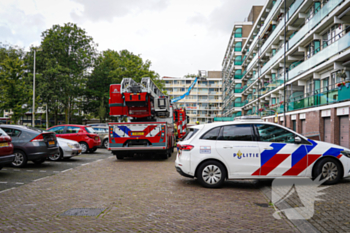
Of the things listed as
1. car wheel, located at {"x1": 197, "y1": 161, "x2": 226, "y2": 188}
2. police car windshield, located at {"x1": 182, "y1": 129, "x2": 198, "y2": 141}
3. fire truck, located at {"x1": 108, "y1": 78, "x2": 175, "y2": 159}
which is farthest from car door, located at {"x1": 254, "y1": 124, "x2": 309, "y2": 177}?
fire truck, located at {"x1": 108, "y1": 78, "x2": 175, "y2": 159}

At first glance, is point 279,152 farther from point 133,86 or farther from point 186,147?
point 133,86

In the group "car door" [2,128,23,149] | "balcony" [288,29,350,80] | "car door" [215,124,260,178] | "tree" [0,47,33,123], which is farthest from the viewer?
"tree" [0,47,33,123]

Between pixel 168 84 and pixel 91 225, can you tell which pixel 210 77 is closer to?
pixel 168 84

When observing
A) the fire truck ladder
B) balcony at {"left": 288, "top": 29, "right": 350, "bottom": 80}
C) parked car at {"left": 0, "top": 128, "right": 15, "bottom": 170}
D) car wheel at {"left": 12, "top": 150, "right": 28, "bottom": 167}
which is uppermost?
balcony at {"left": 288, "top": 29, "right": 350, "bottom": 80}

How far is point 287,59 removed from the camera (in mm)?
33750

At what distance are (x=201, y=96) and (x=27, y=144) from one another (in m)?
108

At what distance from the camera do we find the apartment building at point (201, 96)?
116 metres

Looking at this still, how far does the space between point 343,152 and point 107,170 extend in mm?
7439

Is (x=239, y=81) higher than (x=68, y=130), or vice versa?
(x=239, y=81)

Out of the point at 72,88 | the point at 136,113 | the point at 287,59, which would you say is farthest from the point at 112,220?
the point at 72,88

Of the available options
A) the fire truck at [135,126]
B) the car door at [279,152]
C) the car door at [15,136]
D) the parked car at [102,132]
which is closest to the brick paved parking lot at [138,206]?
the car door at [279,152]

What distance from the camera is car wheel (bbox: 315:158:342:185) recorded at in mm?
8266

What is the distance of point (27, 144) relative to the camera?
37.5 feet

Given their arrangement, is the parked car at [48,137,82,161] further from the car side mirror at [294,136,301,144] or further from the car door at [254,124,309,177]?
the car side mirror at [294,136,301,144]
